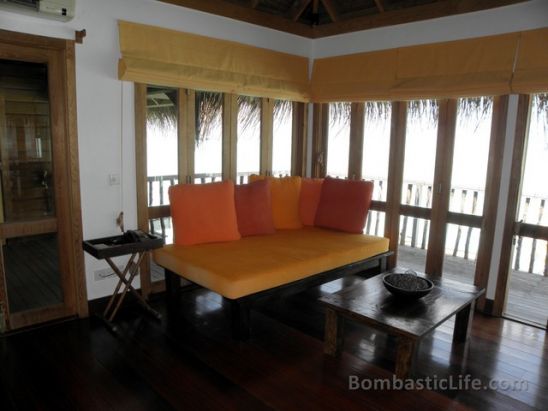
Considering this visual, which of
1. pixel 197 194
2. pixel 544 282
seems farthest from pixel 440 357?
pixel 197 194

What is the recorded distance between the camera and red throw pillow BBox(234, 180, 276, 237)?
3.91 m

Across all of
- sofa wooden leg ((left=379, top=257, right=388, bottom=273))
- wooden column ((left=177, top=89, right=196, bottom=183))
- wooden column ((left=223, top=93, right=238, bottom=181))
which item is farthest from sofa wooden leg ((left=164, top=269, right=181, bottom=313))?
sofa wooden leg ((left=379, top=257, right=388, bottom=273))

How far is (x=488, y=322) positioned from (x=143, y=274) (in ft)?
9.95

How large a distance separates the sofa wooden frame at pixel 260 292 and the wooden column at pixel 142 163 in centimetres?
27

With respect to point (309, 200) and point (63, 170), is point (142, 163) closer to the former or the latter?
point (63, 170)

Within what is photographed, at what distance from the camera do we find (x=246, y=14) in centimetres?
409

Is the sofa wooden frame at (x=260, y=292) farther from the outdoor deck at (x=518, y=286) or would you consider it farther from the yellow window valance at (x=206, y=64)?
the yellow window valance at (x=206, y=64)

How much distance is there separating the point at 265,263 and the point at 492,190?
2106mm

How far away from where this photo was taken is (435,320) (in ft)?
8.09

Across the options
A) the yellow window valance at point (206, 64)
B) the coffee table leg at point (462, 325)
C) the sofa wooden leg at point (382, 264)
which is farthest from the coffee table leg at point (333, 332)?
the yellow window valance at point (206, 64)

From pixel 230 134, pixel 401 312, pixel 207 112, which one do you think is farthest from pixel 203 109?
pixel 401 312

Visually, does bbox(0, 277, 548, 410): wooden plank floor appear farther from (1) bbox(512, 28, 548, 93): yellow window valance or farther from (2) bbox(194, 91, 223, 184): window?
(1) bbox(512, 28, 548, 93): yellow window valance

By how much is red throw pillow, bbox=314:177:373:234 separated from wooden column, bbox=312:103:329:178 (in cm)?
61

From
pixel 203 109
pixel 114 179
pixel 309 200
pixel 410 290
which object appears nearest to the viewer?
pixel 410 290
